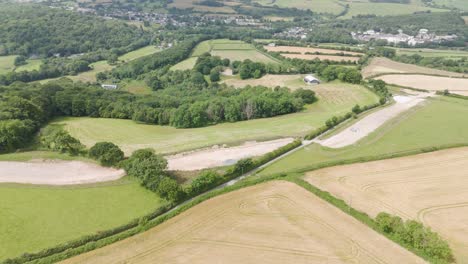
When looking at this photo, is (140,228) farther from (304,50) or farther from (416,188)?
(304,50)

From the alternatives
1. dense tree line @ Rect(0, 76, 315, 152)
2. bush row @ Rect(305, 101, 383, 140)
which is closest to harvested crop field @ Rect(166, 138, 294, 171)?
bush row @ Rect(305, 101, 383, 140)

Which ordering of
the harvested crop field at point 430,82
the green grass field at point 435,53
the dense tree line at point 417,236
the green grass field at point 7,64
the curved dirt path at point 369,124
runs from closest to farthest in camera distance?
the dense tree line at point 417,236
the curved dirt path at point 369,124
the harvested crop field at point 430,82
the green grass field at point 7,64
the green grass field at point 435,53

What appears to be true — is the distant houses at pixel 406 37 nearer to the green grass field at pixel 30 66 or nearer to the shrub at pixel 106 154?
the green grass field at pixel 30 66

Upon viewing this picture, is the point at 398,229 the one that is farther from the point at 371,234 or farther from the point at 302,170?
the point at 302,170

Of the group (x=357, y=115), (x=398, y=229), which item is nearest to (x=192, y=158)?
(x=398, y=229)

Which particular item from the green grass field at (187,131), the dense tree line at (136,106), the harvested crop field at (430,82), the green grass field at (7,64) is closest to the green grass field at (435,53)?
the harvested crop field at (430,82)
